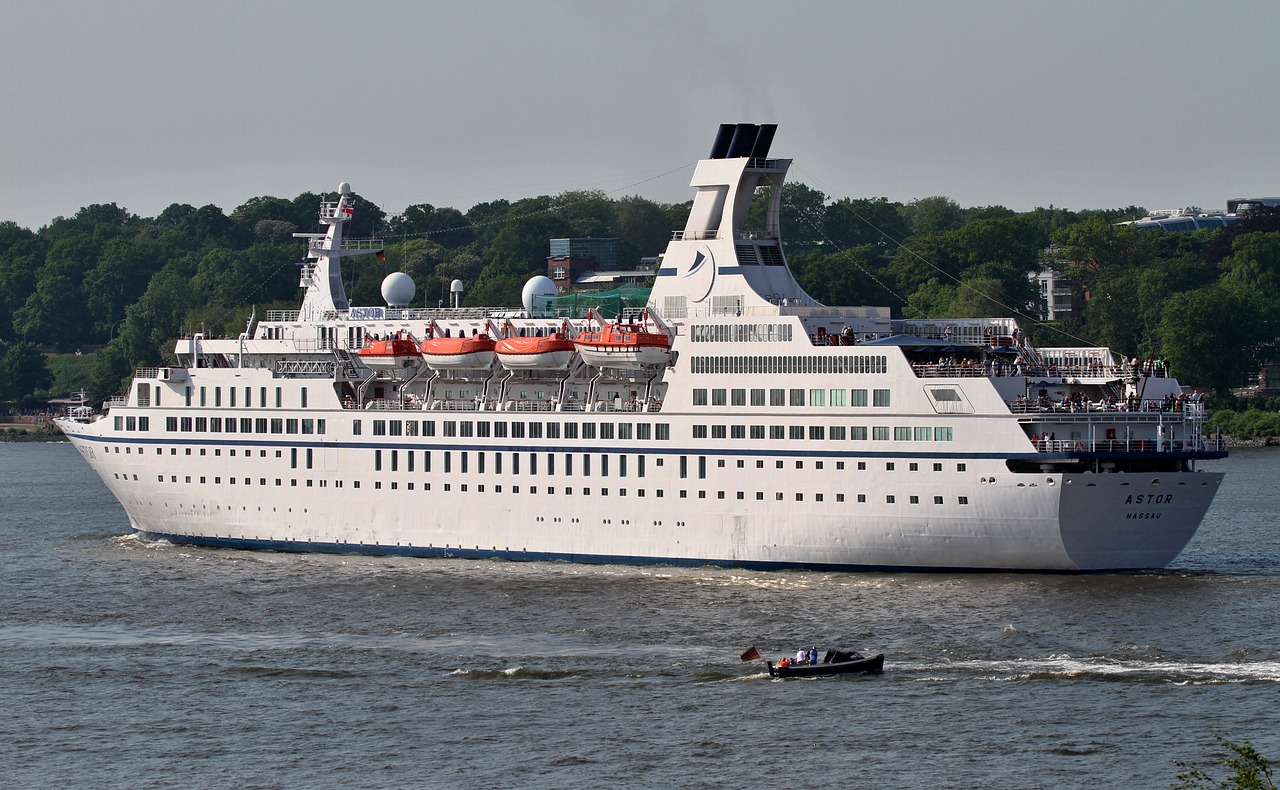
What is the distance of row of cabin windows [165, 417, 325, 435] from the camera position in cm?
5556

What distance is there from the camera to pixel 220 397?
2242 inches

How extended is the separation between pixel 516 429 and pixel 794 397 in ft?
27.8

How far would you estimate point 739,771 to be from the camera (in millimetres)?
32000

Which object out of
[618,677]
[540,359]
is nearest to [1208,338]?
[540,359]

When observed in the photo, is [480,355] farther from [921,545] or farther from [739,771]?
[739,771]

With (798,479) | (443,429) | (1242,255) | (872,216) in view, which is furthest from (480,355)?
(872,216)

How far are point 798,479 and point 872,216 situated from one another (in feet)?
317

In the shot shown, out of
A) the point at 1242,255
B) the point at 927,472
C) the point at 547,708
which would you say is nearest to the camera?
the point at 547,708

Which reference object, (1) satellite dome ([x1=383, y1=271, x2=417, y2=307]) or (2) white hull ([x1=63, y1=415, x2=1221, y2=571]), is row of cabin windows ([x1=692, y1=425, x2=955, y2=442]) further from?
(1) satellite dome ([x1=383, y1=271, x2=417, y2=307])

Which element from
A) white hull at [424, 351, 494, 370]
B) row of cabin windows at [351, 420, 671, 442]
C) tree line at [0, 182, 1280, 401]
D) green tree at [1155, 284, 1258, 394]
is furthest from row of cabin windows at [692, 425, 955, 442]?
green tree at [1155, 284, 1258, 394]

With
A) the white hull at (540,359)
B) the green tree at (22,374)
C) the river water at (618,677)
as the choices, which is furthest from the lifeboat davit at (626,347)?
the green tree at (22,374)

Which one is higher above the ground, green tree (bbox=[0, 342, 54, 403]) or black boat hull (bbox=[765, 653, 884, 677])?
green tree (bbox=[0, 342, 54, 403])

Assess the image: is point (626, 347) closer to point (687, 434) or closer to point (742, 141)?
point (687, 434)

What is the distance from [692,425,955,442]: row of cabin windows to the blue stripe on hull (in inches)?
128
